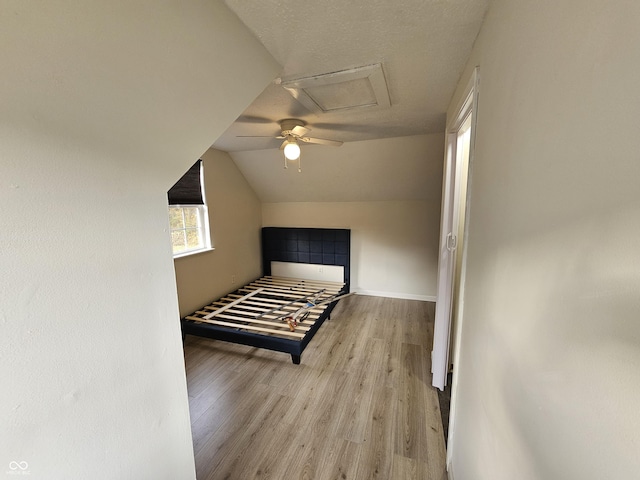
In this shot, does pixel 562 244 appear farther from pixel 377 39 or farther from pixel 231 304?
pixel 231 304

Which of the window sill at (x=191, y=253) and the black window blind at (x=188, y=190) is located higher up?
the black window blind at (x=188, y=190)

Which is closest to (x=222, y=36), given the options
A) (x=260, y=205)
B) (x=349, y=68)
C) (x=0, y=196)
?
(x=349, y=68)

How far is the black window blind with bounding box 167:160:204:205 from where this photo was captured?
2875 mm

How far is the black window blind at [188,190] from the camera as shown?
2.88 meters


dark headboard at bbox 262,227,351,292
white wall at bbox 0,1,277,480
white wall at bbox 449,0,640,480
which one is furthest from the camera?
dark headboard at bbox 262,227,351,292

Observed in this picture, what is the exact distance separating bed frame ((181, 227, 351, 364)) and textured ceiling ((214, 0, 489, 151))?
7.20 ft

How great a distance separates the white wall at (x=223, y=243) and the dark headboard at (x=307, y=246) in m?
0.24

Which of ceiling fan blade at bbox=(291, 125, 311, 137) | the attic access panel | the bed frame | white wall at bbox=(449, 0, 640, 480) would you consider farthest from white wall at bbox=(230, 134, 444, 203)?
white wall at bbox=(449, 0, 640, 480)

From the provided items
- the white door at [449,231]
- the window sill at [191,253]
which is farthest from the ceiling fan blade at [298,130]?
the window sill at [191,253]

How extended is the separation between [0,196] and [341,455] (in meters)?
2.00

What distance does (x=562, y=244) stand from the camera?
0.48 meters

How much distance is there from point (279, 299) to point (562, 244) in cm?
342

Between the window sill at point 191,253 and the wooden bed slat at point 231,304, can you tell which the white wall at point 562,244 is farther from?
the window sill at point 191,253

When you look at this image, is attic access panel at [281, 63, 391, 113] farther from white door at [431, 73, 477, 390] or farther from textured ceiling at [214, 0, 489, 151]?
white door at [431, 73, 477, 390]
